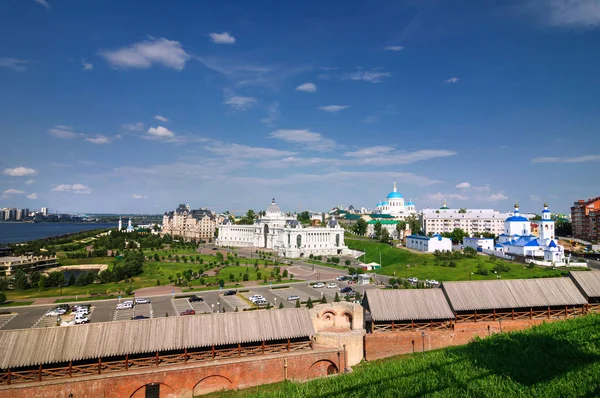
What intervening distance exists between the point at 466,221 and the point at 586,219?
85.6 feet

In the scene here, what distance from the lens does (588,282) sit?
23.6 meters

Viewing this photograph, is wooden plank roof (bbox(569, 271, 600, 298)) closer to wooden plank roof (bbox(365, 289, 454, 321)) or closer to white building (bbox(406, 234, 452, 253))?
wooden plank roof (bbox(365, 289, 454, 321))

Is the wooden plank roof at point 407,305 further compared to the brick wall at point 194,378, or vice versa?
the wooden plank roof at point 407,305

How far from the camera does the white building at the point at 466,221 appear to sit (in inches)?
4019

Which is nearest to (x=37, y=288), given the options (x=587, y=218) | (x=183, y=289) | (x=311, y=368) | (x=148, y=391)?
Result: (x=183, y=289)

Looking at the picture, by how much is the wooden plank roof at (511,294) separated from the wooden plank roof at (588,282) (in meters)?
0.35

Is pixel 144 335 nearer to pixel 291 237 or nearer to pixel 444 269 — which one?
pixel 444 269

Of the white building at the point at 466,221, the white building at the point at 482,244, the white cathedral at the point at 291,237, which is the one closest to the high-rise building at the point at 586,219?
the white building at the point at 466,221

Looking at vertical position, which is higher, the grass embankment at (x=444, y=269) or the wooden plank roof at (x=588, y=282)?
the wooden plank roof at (x=588, y=282)

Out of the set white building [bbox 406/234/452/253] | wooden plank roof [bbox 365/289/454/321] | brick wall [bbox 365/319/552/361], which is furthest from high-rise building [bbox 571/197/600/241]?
wooden plank roof [bbox 365/289/454/321]

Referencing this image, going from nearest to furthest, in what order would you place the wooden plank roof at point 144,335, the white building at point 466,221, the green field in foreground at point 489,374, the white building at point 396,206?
1. the green field in foreground at point 489,374
2. the wooden plank roof at point 144,335
3. the white building at point 466,221
4. the white building at point 396,206

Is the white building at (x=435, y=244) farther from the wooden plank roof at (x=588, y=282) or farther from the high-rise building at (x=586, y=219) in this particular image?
the wooden plank roof at (x=588, y=282)

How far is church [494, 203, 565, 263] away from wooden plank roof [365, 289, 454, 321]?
4712 cm

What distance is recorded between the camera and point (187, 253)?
8125 centimetres
